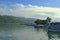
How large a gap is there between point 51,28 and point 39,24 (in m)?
41.7

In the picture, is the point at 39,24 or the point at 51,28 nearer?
the point at 51,28

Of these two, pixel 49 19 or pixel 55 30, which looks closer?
pixel 55 30

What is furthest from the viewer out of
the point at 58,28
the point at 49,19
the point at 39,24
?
the point at 39,24

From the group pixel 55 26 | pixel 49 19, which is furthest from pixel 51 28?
pixel 49 19

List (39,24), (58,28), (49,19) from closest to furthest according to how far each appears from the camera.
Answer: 1. (58,28)
2. (49,19)
3. (39,24)

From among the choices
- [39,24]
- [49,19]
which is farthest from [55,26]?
[39,24]

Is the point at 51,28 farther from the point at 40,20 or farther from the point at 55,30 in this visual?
the point at 40,20

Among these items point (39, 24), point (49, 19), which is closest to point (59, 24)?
point (49, 19)

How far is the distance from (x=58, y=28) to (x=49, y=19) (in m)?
32.4

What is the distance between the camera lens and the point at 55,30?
65.6 metres

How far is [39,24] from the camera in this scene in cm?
10812

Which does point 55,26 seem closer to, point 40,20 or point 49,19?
point 49,19

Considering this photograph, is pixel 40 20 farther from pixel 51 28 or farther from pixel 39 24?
pixel 51 28

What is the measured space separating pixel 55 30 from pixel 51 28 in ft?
4.99
